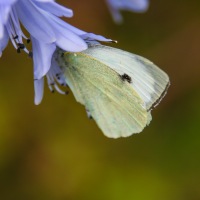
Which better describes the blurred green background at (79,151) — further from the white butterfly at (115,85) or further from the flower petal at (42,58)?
the flower petal at (42,58)

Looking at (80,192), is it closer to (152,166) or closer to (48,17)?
(152,166)

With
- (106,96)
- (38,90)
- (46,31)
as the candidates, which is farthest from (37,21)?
(106,96)

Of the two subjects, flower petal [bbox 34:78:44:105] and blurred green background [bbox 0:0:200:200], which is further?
blurred green background [bbox 0:0:200:200]

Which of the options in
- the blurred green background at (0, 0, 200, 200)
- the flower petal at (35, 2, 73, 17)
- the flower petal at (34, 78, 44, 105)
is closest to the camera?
the flower petal at (35, 2, 73, 17)

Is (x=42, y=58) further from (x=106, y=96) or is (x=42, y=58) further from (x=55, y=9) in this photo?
(x=106, y=96)

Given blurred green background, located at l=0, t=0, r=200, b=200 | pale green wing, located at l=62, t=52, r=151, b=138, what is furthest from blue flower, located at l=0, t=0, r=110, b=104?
blurred green background, located at l=0, t=0, r=200, b=200

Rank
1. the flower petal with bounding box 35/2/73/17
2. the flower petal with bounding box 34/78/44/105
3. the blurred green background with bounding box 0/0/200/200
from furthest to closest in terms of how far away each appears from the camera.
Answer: the blurred green background with bounding box 0/0/200/200 → the flower petal with bounding box 34/78/44/105 → the flower petal with bounding box 35/2/73/17

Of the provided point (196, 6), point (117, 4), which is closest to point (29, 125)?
point (196, 6)

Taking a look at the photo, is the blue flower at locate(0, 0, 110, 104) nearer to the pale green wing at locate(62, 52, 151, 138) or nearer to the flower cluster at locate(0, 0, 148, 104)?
the flower cluster at locate(0, 0, 148, 104)
